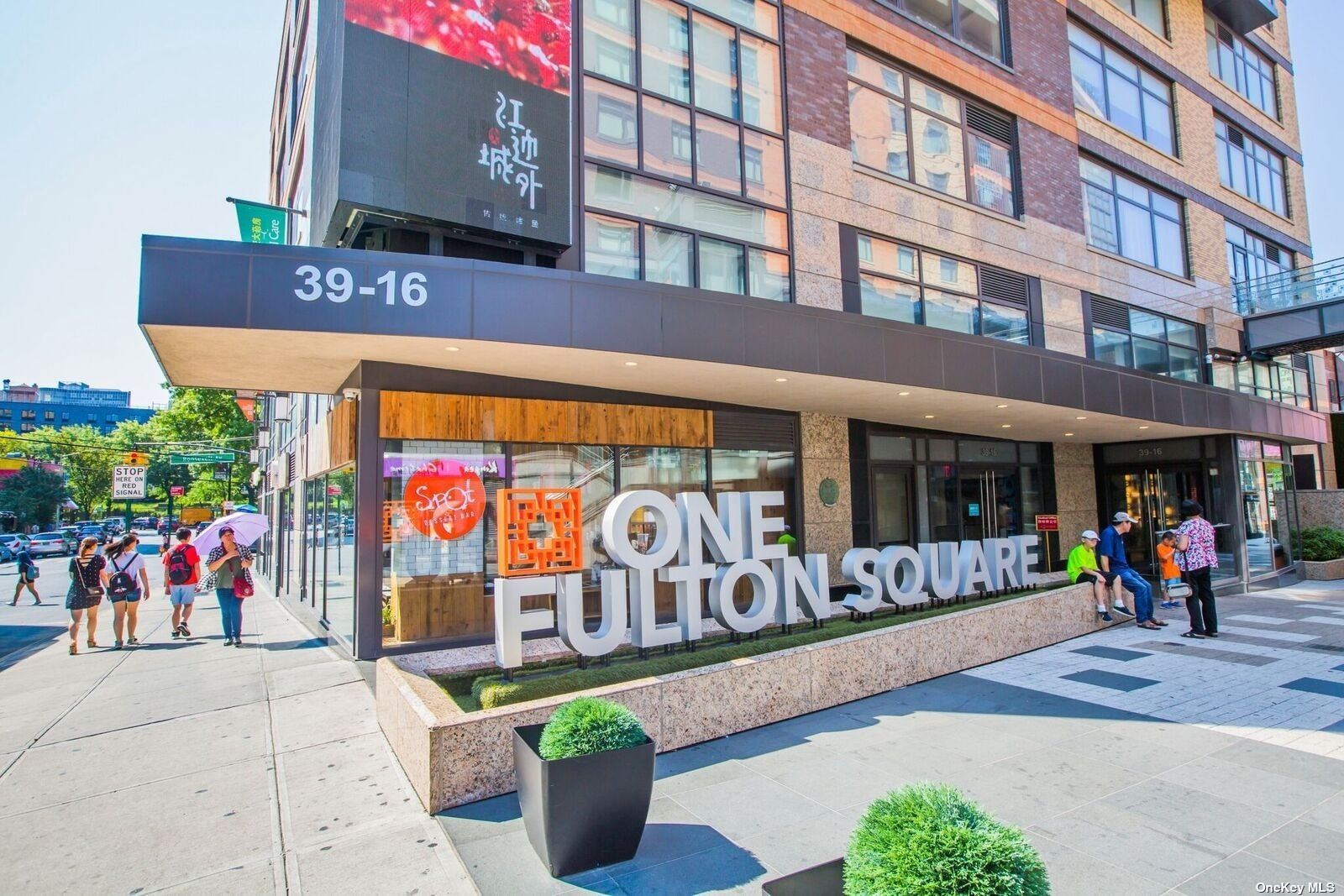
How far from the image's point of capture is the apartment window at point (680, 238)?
11.4m

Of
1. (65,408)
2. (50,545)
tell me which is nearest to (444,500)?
(50,545)

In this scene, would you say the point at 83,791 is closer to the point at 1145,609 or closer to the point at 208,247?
the point at 208,247

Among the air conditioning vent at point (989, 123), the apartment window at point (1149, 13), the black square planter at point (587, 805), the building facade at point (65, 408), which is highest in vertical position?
the building facade at point (65, 408)

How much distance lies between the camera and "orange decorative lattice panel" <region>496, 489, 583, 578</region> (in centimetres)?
708

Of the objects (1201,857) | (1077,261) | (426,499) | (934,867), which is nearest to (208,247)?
(426,499)

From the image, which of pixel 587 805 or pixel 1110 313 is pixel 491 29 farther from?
pixel 1110 313

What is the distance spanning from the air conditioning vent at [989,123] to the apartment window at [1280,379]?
11765 millimetres

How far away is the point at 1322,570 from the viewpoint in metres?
18.4

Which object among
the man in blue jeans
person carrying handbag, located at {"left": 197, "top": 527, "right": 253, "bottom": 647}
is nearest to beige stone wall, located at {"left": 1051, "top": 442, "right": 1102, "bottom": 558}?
the man in blue jeans

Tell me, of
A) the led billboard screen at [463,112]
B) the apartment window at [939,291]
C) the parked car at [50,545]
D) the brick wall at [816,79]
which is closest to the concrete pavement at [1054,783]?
the led billboard screen at [463,112]

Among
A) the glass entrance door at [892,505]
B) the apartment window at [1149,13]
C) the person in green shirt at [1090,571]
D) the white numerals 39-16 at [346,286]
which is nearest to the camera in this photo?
the white numerals 39-16 at [346,286]

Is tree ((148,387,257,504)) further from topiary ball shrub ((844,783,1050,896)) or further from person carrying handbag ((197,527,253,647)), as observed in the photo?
topiary ball shrub ((844,783,1050,896))

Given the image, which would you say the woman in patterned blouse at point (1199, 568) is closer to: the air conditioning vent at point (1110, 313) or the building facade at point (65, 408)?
the air conditioning vent at point (1110, 313)

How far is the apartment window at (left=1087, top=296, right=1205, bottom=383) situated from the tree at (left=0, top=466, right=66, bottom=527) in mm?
86517
